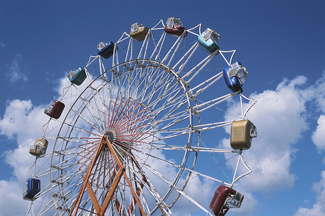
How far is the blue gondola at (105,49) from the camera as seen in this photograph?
23703 millimetres

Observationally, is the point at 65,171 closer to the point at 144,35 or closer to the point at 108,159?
the point at 108,159

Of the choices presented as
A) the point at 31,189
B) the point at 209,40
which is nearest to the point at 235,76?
the point at 209,40

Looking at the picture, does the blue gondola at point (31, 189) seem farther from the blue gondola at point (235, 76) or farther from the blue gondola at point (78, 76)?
the blue gondola at point (235, 76)

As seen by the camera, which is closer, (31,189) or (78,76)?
(31,189)

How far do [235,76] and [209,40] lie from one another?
3115mm

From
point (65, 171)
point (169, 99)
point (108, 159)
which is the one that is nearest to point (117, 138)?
point (108, 159)

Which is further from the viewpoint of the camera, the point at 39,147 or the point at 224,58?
the point at 39,147

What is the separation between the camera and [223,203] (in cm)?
1406

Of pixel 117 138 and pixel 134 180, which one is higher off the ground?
pixel 117 138

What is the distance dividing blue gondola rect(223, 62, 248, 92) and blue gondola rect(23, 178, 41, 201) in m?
16.1

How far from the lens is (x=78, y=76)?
79.7ft

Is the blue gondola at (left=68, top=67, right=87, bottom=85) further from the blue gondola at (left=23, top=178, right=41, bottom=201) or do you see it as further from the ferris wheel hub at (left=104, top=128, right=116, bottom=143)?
the blue gondola at (left=23, top=178, right=41, bottom=201)

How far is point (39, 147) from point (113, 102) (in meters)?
7.31

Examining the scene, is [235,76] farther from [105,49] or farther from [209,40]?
[105,49]
